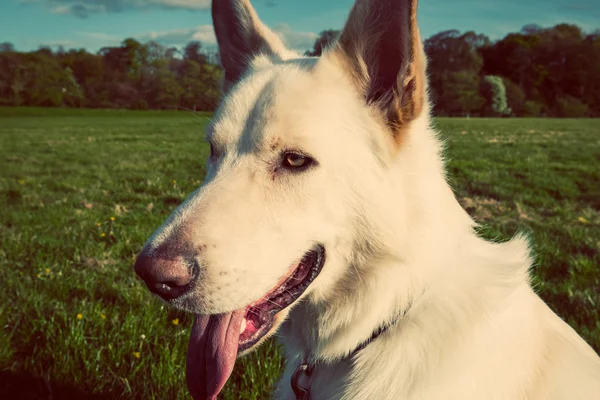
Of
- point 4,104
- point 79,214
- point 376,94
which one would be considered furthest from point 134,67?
point 376,94

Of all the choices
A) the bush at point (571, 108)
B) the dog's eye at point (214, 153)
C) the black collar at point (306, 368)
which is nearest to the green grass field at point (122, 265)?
the dog's eye at point (214, 153)

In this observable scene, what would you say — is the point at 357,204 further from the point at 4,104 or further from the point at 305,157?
the point at 4,104

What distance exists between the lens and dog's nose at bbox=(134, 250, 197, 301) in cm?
187

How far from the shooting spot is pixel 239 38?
9.55ft

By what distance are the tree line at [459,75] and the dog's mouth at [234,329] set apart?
4723cm

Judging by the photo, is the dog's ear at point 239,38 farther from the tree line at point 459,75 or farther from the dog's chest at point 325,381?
the tree line at point 459,75

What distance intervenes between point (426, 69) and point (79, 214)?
588cm

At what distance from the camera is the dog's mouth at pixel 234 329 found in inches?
84.7

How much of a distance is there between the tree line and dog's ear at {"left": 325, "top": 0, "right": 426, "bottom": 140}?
46887 mm

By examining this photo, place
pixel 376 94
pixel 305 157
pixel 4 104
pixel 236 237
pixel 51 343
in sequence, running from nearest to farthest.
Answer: pixel 236 237
pixel 305 157
pixel 376 94
pixel 51 343
pixel 4 104

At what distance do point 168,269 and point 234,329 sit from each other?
48 cm

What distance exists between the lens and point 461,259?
7.47ft

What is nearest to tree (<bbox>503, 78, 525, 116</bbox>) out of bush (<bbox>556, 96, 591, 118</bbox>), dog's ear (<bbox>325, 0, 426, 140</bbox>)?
bush (<bbox>556, 96, 591, 118</bbox>)

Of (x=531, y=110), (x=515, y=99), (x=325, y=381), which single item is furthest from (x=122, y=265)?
(x=531, y=110)
